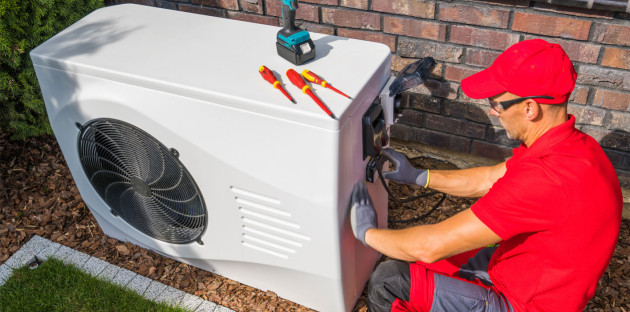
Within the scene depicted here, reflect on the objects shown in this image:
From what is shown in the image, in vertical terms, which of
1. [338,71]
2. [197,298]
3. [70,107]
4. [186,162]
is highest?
[338,71]

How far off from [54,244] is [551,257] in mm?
2160

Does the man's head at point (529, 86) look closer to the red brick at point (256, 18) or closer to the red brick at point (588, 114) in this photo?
the red brick at point (588, 114)

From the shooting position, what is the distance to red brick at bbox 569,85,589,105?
2.30m

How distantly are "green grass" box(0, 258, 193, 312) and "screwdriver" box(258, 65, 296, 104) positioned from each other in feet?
3.64

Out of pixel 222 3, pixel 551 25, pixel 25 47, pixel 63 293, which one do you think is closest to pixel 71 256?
pixel 63 293

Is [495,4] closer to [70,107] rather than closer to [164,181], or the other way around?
[164,181]

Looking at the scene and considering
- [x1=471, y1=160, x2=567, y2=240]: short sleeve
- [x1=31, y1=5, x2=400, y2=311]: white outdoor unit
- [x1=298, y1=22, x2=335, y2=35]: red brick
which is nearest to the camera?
[x1=471, y1=160, x2=567, y2=240]: short sleeve

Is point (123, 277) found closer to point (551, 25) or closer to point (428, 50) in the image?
point (428, 50)

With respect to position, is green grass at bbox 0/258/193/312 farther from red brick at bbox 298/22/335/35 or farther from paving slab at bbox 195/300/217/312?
red brick at bbox 298/22/335/35

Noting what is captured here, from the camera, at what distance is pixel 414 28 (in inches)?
95.6

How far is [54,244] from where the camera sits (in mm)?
2582

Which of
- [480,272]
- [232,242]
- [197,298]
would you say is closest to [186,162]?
[232,242]

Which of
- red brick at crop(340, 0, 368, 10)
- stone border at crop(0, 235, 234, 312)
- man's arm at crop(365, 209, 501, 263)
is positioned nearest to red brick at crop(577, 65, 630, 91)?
red brick at crop(340, 0, 368, 10)

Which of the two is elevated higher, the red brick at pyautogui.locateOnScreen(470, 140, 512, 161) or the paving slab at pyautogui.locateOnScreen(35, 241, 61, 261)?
the red brick at pyautogui.locateOnScreen(470, 140, 512, 161)
